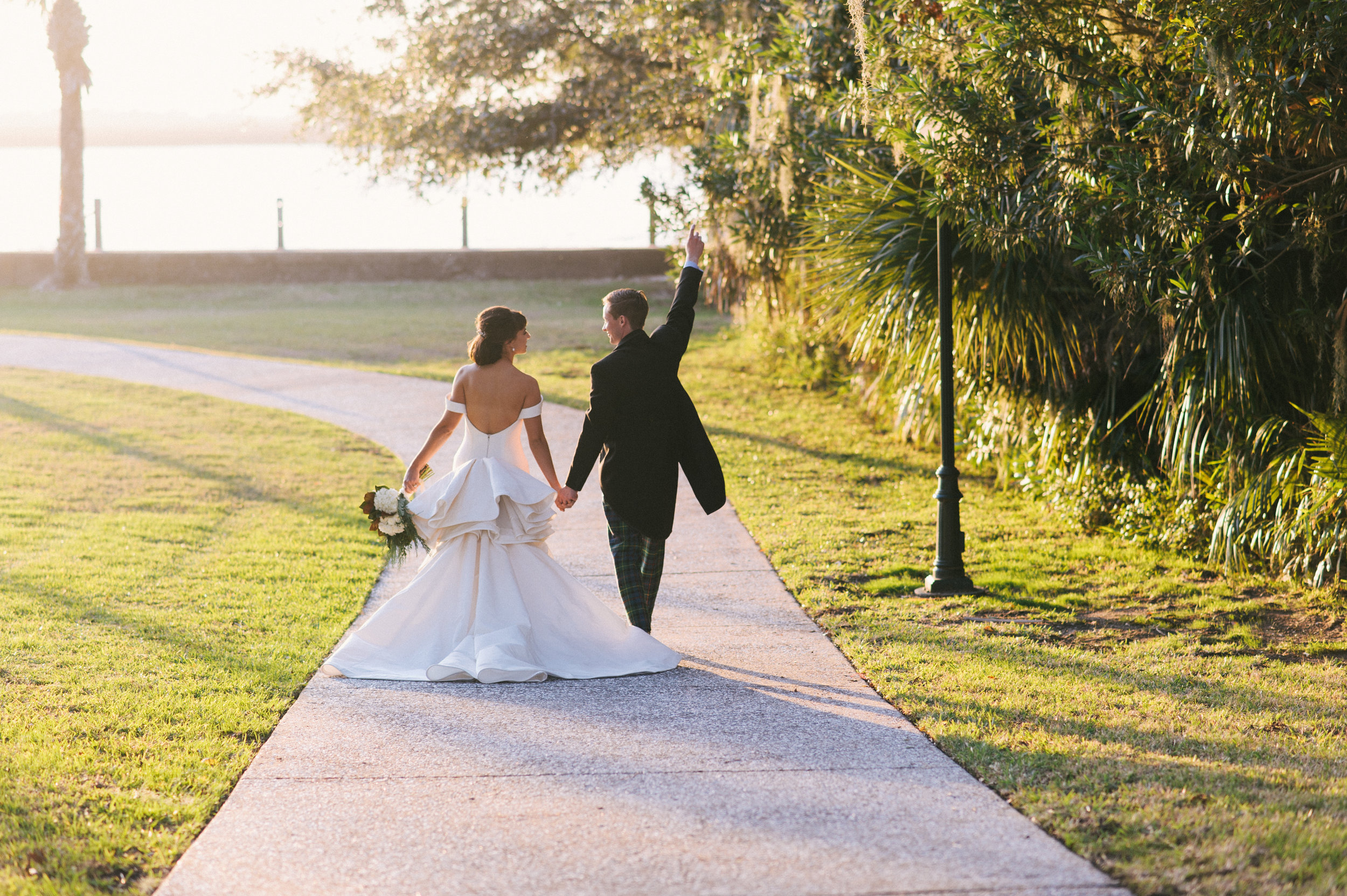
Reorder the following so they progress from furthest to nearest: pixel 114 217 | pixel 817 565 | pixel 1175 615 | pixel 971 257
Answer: pixel 114 217
pixel 971 257
pixel 817 565
pixel 1175 615

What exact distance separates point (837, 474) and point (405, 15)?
9.47 m

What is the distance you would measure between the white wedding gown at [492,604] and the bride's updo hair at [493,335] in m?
0.26

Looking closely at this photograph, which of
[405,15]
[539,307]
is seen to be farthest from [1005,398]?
[539,307]

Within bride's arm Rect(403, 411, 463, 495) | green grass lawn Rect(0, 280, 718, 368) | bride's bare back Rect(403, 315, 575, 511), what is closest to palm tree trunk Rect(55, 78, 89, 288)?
green grass lawn Rect(0, 280, 718, 368)

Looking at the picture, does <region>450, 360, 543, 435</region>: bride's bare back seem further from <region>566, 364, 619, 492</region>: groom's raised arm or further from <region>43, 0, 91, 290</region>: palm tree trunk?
<region>43, 0, 91, 290</region>: palm tree trunk

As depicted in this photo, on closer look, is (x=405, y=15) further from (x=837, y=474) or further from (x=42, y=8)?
(x=42, y=8)

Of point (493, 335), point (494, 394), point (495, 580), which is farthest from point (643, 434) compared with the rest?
point (495, 580)

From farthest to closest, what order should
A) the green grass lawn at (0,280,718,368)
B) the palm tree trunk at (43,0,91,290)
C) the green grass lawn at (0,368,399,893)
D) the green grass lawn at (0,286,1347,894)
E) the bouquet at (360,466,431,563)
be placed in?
the palm tree trunk at (43,0,91,290) → the green grass lawn at (0,280,718,368) → the bouquet at (360,466,431,563) → the green grass lawn at (0,368,399,893) → the green grass lawn at (0,286,1347,894)

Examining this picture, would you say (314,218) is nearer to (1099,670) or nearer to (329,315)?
(329,315)

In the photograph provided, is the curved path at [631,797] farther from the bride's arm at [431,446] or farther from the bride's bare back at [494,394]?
the bride's bare back at [494,394]

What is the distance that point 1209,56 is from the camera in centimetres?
532

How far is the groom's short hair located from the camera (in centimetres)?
541

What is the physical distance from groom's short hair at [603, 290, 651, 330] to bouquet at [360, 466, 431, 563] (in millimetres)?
1269

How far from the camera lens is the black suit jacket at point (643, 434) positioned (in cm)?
537
